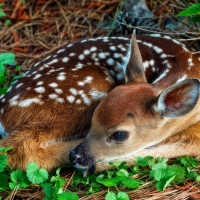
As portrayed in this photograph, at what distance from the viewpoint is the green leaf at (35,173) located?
3252mm

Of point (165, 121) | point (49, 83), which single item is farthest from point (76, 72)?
point (165, 121)

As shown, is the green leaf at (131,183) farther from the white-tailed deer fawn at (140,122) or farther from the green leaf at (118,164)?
the white-tailed deer fawn at (140,122)

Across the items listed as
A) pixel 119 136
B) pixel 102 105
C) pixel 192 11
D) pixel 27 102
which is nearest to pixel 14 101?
pixel 27 102

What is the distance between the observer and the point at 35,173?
3.30 m

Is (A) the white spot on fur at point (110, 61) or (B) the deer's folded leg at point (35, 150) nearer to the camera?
(B) the deer's folded leg at point (35, 150)

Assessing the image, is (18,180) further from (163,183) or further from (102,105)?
(163,183)

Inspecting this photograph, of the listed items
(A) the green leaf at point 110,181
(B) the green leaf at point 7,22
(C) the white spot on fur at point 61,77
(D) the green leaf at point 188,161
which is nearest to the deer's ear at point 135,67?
(C) the white spot on fur at point 61,77

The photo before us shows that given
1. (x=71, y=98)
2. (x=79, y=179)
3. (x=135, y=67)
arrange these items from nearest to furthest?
(x=79, y=179) → (x=135, y=67) → (x=71, y=98)

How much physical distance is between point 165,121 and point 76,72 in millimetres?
854

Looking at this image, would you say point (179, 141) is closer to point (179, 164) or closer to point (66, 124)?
point (179, 164)

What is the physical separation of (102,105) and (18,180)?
2.49ft

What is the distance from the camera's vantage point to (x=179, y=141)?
12.2ft

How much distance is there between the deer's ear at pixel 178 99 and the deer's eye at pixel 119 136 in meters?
0.27

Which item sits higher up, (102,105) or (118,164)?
(102,105)
